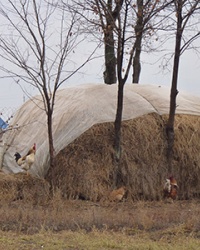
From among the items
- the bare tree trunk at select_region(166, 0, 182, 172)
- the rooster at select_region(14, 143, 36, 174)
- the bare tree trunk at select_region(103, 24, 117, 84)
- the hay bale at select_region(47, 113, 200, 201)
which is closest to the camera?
the hay bale at select_region(47, 113, 200, 201)

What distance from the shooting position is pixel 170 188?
42.1ft

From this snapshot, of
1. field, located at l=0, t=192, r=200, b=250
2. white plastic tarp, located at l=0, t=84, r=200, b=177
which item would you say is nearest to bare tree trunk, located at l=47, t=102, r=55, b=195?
white plastic tarp, located at l=0, t=84, r=200, b=177

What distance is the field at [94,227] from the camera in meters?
7.78

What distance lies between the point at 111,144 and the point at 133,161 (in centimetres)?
62

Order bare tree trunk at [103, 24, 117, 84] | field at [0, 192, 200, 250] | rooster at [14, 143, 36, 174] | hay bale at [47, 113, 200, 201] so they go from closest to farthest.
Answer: field at [0, 192, 200, 250] → hay bale at [47, 113, 200, 201] → rooster at [14, 143, 36, 174] → bare tree trunk at [103, 24, 117, 84]

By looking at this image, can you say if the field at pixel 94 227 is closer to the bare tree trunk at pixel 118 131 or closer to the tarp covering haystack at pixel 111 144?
the tarp covering haystack at pixel 111 144

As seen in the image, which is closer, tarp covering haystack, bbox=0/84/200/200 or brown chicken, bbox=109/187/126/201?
brown chicken, bbox=109/187/126/201

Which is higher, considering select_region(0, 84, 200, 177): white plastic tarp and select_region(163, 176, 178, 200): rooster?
select_region(0, 84, 200, 177): white plastic tarp

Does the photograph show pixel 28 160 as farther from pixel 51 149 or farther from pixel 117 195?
pixel 117 195

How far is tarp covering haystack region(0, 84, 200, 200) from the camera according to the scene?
508 inches

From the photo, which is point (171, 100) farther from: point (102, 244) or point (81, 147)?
point (102, 244)

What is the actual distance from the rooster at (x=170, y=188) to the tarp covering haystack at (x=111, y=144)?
0.28 m

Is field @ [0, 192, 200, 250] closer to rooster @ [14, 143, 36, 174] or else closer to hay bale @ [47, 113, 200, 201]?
hay bale @ [47, 113, 200, 201]

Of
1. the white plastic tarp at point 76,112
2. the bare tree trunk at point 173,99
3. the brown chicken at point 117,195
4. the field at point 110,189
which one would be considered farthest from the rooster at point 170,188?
the white plastic tarp at point 76,112
